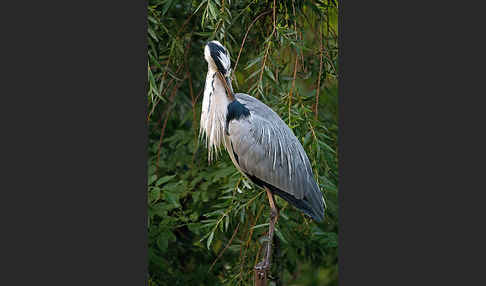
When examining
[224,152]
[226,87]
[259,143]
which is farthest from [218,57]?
[224,152]

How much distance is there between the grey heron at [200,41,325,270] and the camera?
272cm

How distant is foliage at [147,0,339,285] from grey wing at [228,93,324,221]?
19cm

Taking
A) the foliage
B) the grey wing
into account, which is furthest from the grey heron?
the foliage

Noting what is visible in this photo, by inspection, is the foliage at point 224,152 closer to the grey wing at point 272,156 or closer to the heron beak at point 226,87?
the grey wing at point 272,156

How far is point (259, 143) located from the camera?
9.02ft

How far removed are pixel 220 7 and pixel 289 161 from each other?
90 cm

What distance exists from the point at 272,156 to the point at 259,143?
0.09 m

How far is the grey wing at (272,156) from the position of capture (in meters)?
2.73

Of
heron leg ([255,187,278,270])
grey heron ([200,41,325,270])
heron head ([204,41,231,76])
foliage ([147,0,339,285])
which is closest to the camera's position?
heron head ([204,41,231,76])

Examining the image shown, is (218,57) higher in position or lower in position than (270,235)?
higher

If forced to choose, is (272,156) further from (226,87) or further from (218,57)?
(218,57)

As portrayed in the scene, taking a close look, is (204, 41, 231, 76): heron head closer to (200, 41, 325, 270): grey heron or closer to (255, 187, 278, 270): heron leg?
(200, 41, 325, 270): grey heron

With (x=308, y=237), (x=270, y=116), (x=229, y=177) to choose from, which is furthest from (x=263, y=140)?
(x=308, y=237)

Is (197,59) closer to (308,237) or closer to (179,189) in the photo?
(179,189)
